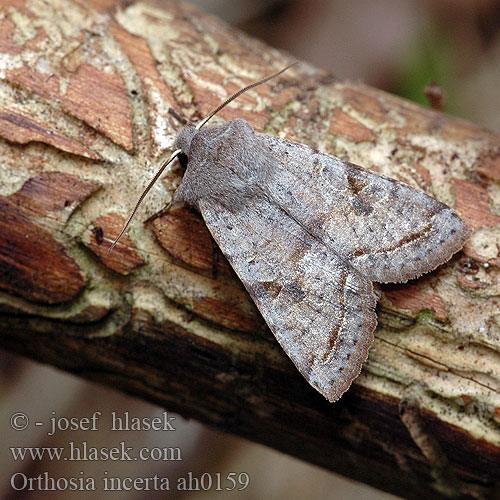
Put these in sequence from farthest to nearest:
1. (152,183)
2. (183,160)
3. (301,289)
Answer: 1. (183,160)
2. (301,289)
3. (152,183)

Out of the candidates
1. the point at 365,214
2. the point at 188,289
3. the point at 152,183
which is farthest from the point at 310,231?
the point at 152,183

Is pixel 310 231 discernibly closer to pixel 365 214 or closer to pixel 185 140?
pixel 365 214

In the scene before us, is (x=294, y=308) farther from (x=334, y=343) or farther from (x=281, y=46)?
(x=281, y=46)

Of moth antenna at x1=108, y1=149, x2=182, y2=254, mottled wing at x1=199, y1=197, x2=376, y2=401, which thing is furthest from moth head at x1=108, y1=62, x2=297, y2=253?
mottled wing at x1=199, y1=197, x2=376, y2=401

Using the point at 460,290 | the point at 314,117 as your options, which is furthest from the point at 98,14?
the point at 460,290

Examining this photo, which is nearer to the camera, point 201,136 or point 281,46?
point 201,136

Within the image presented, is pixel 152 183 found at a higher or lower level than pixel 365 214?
lower
